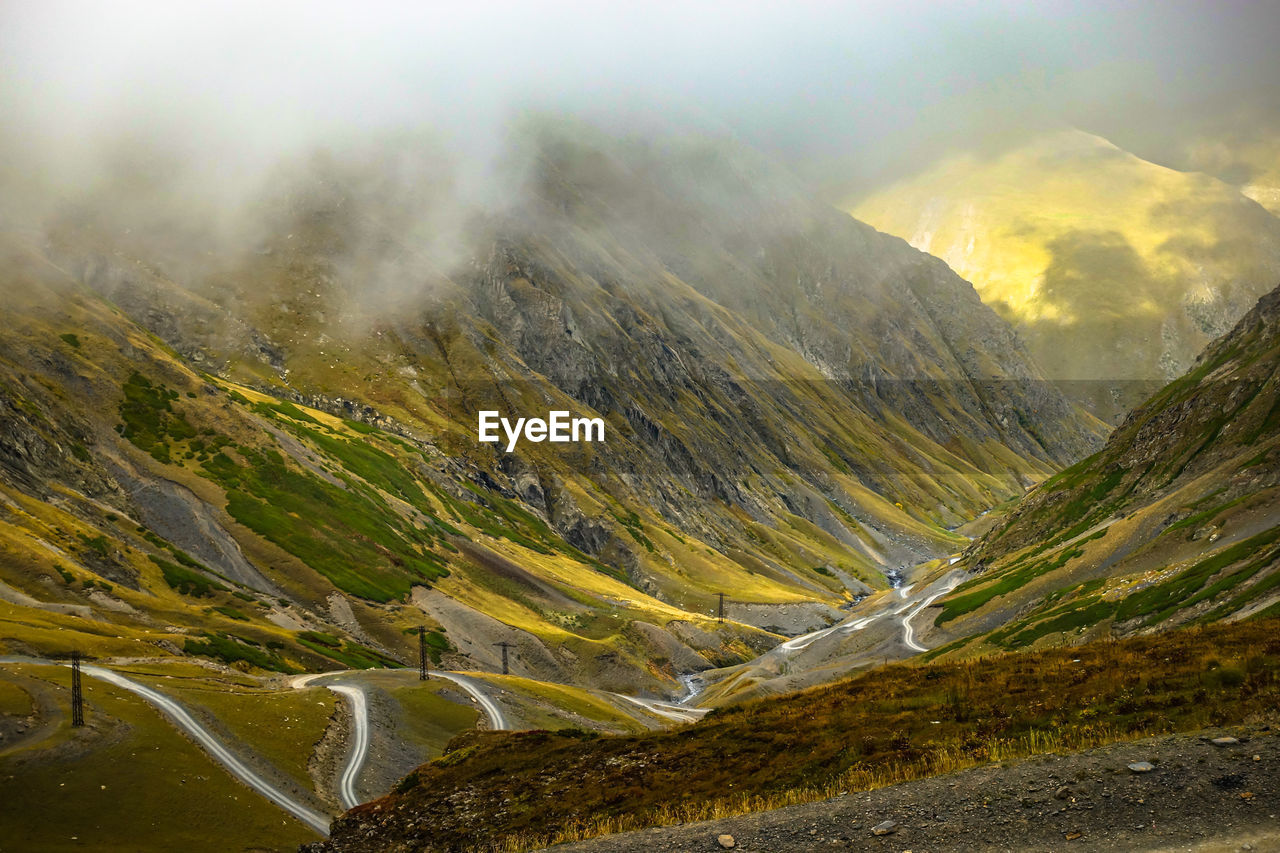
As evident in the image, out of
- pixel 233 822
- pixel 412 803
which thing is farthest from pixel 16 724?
pixel 412 803

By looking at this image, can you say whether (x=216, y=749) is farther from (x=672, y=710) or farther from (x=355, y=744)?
(x=672, y=710)

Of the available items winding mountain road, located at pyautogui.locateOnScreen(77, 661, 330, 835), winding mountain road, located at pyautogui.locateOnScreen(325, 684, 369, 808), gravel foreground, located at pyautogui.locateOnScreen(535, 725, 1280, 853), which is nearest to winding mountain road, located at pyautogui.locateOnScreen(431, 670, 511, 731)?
winding mountain road, located at pyautogui.locateOnScreen(325, 684, 369, 808)

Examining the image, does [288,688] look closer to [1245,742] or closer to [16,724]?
[16,724]

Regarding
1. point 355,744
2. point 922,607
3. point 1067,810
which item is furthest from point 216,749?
point 922,607

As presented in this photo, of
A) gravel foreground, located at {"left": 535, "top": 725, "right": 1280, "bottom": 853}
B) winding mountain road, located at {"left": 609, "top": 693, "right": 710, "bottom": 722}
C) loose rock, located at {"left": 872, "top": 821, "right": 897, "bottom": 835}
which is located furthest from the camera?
winding mountain road, located at {"left": 609, "top": 693, "right": 710, "bottom": 722}

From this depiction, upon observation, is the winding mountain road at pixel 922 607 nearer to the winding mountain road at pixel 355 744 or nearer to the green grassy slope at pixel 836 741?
the winding mountain road at pixel 355 744

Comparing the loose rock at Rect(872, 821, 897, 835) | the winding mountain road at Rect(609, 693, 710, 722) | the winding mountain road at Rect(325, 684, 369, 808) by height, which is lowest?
the loose rock at Rect(872, 821, 897, 835)

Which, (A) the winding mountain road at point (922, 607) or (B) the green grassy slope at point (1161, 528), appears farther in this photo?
(A) the winding mountain road at point (922, 607)

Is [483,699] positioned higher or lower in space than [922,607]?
lower

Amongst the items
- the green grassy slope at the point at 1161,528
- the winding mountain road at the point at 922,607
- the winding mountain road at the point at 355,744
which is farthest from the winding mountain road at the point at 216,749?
the winding mountain road at the point at 922,607

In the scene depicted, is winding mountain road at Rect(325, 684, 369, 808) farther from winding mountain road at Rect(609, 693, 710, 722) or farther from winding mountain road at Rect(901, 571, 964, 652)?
winding mountain road at Rect(901, 571, 964, 652)
